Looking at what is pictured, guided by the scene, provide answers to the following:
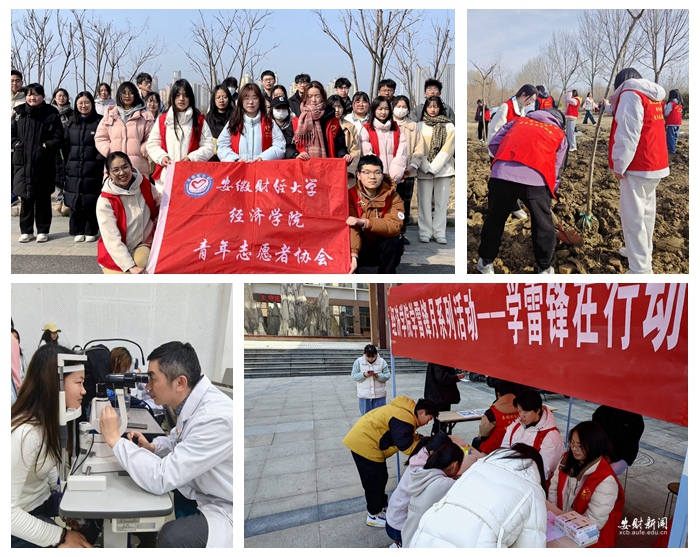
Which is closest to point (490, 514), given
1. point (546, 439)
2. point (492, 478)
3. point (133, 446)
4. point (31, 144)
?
point (492, 478)

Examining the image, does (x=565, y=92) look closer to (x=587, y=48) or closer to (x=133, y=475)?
(x=587, y=48)

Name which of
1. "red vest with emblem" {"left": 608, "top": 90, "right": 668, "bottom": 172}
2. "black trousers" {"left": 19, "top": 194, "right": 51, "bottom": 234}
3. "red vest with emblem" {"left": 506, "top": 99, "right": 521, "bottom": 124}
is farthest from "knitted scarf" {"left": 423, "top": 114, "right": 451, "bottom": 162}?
"black trousers" {"left": 19, "top": 194, "right": 51, "bottom": 234}

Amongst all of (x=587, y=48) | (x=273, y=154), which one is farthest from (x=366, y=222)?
(x=587, y=48)

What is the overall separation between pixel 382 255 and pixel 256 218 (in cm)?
109

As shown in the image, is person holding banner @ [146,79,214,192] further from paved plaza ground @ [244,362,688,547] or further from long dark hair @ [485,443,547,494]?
long dark hair @ [485,443,547,494]

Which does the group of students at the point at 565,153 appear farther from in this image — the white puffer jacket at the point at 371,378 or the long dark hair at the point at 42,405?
the long dark hair at the point at 42,405

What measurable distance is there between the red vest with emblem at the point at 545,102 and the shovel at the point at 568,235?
88 cm

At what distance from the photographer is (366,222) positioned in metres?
4.18

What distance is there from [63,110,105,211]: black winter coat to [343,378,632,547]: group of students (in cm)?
334

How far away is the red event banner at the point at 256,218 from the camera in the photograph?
4.06 m

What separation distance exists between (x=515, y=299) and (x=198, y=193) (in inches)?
103

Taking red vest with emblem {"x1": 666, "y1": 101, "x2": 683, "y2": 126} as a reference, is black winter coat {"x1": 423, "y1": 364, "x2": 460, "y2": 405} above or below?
below

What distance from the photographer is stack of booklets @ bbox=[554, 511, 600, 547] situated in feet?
8.96

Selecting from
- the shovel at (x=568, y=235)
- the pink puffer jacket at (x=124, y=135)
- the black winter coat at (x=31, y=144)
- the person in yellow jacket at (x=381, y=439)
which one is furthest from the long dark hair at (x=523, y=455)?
the black winter coat at (x=31, y=144)
